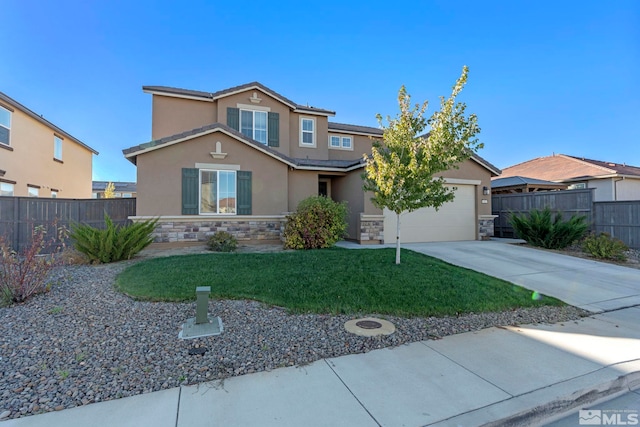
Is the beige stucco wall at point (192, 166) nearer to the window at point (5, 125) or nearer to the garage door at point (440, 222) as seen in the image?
the garage door at point (440, 222)

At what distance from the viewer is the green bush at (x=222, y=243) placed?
33.4 ft

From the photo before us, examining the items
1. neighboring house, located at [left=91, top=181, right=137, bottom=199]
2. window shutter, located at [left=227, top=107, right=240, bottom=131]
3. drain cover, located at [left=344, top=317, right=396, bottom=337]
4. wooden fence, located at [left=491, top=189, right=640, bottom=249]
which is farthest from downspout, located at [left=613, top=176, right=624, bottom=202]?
neighboring house, located at [left=91, top=181, right=137, bottom=199]

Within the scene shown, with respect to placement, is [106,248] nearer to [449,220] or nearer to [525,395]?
[525,395]

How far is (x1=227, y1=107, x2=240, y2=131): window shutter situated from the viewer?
14102 mm

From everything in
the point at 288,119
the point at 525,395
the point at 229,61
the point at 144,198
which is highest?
the point at 229,61

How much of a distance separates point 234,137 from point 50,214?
273 inches

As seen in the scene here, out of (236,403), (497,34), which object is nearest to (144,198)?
(236,403)

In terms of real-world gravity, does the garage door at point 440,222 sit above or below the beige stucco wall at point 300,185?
below

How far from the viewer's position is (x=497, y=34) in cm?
1262

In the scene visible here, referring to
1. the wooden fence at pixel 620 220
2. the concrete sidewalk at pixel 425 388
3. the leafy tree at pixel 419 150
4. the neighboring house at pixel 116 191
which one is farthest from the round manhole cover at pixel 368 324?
the neighboring house at pixel 116 191

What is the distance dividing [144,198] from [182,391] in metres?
9.29

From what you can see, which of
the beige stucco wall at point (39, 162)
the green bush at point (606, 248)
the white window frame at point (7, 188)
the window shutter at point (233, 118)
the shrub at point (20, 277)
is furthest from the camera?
the window shutter at point (233, 118)

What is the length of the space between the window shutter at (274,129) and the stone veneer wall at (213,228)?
4613 mm

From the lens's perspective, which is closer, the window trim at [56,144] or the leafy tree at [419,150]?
the leafy tree at [419,150]
